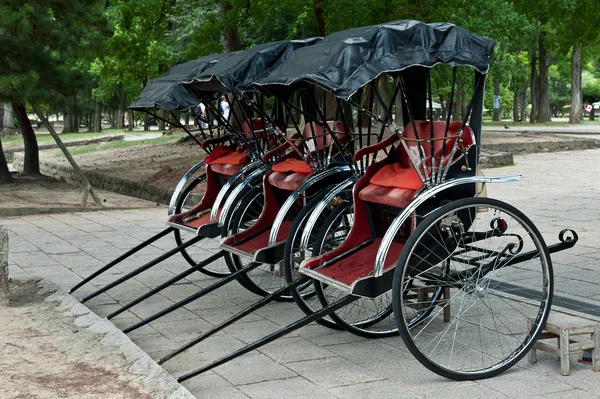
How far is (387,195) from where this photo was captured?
503 centimetres

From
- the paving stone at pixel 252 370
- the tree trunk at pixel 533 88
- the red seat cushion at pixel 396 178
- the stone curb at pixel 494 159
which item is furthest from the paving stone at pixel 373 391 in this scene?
the tree trunk at pixel 533 88

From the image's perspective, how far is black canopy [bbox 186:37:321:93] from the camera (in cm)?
608

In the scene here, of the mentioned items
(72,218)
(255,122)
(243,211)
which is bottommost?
(72,218)

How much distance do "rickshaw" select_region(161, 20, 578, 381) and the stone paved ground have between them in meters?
0.16

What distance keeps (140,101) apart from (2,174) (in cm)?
1101

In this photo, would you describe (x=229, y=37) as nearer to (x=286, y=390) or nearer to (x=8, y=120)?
(x=286, y=390)

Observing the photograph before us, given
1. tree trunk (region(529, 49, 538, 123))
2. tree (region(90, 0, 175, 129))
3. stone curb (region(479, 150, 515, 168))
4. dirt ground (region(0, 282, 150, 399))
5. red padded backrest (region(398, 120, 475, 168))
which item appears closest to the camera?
dirt ground (region(0, 282, 150, 399))

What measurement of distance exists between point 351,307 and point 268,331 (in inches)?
27.5

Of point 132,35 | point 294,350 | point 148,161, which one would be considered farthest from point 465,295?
point 148,161

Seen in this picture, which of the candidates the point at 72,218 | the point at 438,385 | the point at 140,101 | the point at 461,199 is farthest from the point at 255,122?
the point at 72,218

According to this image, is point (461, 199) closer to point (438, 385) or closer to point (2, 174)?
point (438, 385)

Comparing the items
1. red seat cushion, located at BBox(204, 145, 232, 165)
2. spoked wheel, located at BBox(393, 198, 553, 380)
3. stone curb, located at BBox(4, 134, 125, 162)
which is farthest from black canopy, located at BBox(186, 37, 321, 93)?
stone curb, located at BBox(4, 134, 125, 162)

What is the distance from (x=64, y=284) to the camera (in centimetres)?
729

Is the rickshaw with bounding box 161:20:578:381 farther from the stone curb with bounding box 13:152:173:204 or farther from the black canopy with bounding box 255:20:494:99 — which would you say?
the stone curb with bounding box 13:152:173:204
